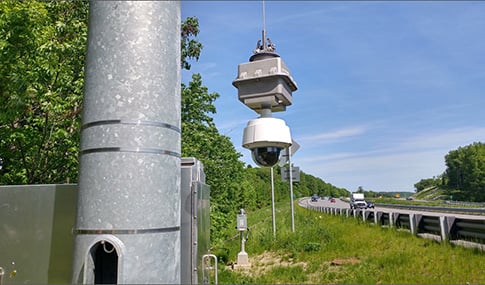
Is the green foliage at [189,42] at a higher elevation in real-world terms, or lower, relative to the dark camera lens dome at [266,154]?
higher

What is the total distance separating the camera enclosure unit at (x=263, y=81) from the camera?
9.71ft

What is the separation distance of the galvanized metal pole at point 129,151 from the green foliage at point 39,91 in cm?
646

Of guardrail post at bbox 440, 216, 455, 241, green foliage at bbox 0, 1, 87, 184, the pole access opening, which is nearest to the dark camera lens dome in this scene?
the pole access opening

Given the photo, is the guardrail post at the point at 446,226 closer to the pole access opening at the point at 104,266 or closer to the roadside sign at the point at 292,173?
the roadside sign at the point at 292,173

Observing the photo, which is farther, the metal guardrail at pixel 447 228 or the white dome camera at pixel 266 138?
the metal guardrail at pixel 447 228

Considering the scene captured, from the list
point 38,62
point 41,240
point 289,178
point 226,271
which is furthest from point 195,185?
point 289,178

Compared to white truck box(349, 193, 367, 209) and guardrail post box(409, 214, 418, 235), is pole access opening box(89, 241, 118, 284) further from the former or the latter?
white truck box(349, 193, 367, 209)

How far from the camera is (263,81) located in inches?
119

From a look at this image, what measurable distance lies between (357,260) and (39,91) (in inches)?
331

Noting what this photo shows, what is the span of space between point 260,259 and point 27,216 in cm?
824

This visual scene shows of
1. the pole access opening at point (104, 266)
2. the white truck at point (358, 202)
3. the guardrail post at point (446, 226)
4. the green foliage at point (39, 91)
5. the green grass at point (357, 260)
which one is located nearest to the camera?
the pole access opening at point (104, 266)

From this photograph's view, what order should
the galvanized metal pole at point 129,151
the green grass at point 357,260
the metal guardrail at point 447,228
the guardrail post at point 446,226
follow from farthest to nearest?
the guardrail post at point 446,226, the metal guardrail at point 447,228, the green grass at point 357,260, the galvanized metal pole at point 129,151

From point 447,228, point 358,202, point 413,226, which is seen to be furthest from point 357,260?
point 358,202

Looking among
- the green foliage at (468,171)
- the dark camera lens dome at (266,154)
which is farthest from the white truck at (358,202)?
the green foliage at (468,171)
